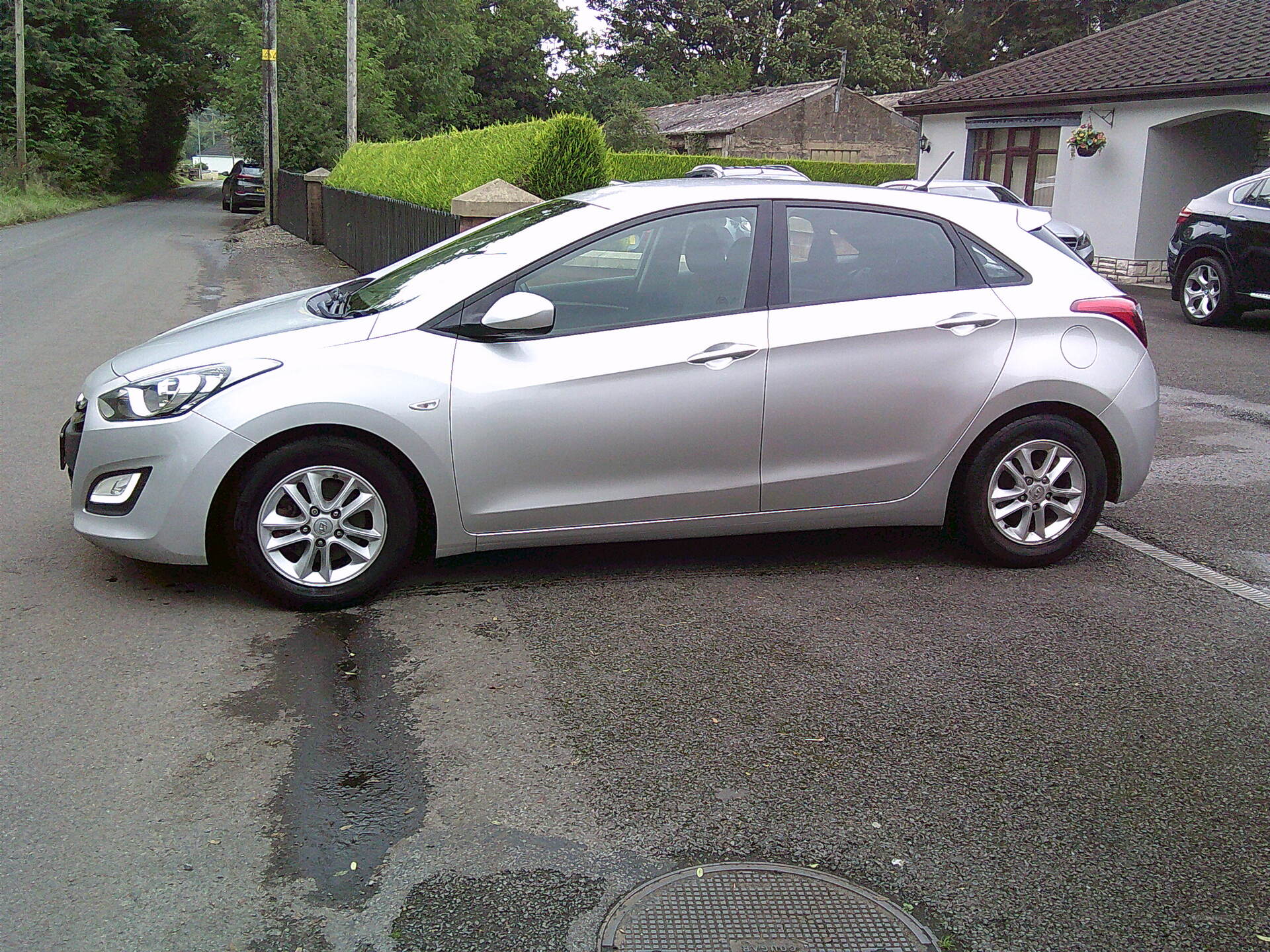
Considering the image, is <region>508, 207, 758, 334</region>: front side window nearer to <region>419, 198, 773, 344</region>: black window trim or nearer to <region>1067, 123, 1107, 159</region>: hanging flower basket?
<region>419, 198, 773, 344</region>: black window trim

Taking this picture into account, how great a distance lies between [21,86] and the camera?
3997 cm

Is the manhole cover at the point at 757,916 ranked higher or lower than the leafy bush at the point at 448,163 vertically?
lower

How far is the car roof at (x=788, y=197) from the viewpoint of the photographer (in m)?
5.43

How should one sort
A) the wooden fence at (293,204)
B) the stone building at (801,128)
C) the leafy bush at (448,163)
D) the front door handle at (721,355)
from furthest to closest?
the stone building at (801,128)
the wooden fence at (293,204)
the leafy bush at (448,163)
the front door handle at (721,355)

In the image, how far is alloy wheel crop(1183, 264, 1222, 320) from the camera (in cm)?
1485

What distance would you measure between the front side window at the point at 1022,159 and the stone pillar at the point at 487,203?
15203 millimetres

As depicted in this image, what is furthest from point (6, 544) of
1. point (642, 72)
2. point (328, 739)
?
point (642, 72)

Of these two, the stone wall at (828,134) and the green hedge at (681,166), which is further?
the stone wall at (828,134)

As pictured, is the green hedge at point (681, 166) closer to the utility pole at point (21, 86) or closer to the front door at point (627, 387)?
the utility pole at point (21, 86)

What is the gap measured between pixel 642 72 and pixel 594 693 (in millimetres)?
72550

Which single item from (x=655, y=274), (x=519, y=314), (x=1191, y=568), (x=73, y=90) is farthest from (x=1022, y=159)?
(x=73, y=90)

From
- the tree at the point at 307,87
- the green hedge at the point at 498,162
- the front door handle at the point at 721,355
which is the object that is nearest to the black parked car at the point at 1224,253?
the green hedge at the point at 498,162

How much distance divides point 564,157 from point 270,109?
61.6 feet

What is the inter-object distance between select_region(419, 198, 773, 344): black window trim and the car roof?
30 mm
